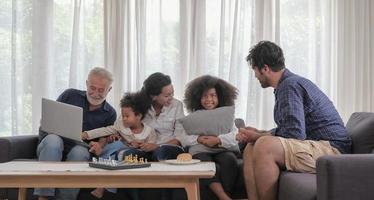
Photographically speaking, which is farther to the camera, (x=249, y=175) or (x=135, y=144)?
(x=135, y=144)

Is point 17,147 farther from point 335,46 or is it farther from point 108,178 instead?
point 335,46

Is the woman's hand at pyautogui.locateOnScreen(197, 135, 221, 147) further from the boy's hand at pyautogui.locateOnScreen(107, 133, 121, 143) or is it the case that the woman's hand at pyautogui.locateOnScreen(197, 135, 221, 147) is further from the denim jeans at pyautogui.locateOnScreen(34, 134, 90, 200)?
the denim jeans at pyautogui.locateOnScreen(34, 134, 90, 200)

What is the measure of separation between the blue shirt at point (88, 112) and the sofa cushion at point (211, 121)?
621 mm

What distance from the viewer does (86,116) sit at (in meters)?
3.32

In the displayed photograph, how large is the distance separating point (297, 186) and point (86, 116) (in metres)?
1.77

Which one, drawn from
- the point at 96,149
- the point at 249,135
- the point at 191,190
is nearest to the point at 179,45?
the point at 96,149

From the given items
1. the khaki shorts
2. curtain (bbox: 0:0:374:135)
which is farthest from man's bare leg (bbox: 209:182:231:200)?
curtain (bbox: 0:0:374:135)

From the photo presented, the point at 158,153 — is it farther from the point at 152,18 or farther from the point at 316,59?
the point at 316,59

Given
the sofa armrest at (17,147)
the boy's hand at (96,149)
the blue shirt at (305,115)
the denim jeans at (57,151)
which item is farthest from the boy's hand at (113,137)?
the blue shirt at (305,115)

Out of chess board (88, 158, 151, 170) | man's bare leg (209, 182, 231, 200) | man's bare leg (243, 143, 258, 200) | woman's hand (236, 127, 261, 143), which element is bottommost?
man's bare leg (209, 182, 231, 200)

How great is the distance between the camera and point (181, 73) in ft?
12.5

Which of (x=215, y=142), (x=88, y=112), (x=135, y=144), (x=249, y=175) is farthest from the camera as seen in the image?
(x=88, y=112)

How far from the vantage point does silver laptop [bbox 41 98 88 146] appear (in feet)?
9.09

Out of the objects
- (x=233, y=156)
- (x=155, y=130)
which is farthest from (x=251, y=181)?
(x=155, y=130)
